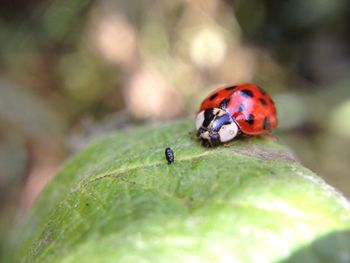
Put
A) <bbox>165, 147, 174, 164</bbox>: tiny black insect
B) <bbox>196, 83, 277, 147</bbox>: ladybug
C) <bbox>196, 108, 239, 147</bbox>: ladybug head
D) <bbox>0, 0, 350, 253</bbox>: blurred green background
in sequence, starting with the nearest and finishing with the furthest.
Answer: <bbox>165, 147, 174, 164</bbox>: tiny black insect, <bbox>196, 108, 239, 147</bbox>: ladybug head, <bbox>196, 83, 277, 147</bbox>: ladybug, <bbox>0, 0, 350, 253</bbox>: blurred green background

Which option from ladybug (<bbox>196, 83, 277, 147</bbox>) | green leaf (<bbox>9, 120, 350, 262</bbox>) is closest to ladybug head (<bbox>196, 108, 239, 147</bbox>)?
ladybug (<bbox>196, 83, 277, 147</bbox>)

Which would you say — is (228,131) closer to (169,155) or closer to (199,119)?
(199,119)

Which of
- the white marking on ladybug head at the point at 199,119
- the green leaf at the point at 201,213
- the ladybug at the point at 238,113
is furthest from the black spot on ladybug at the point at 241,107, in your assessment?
the green leaf at the point at 201,213

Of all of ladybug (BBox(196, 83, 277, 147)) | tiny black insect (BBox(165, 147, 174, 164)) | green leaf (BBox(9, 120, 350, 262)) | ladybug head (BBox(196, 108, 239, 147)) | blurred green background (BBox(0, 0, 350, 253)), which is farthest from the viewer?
blurred green background (BBox(0, 0, 350, 253))

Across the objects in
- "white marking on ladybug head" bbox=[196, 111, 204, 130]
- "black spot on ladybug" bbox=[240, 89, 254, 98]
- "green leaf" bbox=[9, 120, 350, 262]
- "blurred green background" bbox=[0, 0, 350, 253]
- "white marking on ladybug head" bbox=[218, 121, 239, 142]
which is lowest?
"green leaf" bbox=[9, 120, 350, 262]

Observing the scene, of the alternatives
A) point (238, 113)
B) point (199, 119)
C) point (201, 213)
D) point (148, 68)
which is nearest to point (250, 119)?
point (238, 113)

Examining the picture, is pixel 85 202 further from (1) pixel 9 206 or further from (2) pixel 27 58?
(2) pixel 27 58

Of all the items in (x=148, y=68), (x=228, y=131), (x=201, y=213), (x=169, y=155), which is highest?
(x=148, y=68)

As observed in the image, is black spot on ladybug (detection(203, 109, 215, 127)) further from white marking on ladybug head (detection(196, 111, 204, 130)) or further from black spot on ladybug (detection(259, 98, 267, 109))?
black spot on ladybug (detection(259, 98, 267, 109))
